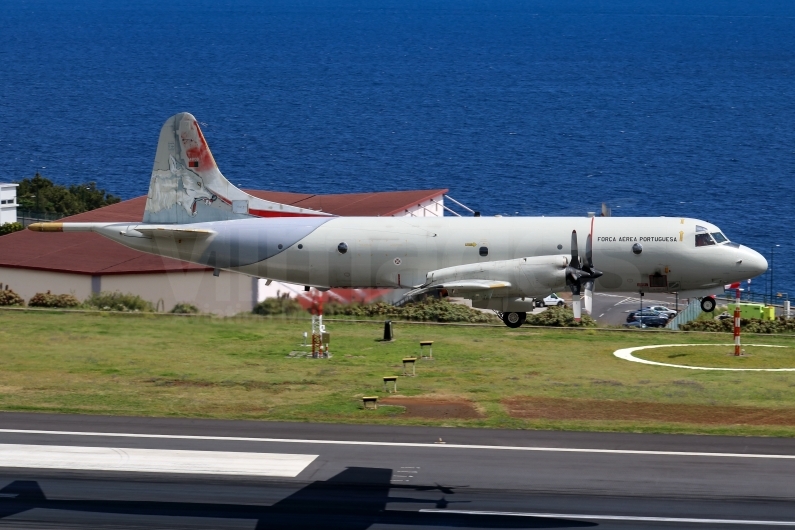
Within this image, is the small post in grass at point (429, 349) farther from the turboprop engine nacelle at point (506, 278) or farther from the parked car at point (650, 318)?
the parked car at point (650, 318)

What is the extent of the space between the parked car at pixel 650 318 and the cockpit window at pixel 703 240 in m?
33.5

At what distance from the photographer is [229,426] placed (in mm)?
33469

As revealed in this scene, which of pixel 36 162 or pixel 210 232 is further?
pixel 36 162

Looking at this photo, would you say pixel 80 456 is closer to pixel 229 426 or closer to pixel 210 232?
pixel 229 426

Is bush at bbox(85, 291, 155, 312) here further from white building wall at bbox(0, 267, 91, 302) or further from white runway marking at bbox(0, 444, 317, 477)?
white runway marking at bbox(0, 444, 317, 477)

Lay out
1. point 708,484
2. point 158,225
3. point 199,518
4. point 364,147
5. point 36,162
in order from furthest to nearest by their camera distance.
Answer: point 364,147
point 36,162
point 158,225
point 708,484
point 199,518

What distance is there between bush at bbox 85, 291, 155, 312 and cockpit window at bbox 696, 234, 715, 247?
28346 millimetres

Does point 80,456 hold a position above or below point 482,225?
below

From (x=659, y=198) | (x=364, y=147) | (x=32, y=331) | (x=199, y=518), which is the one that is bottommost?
(x=199, y=518)

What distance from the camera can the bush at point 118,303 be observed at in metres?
56.3

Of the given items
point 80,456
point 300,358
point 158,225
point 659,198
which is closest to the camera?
point 80,456

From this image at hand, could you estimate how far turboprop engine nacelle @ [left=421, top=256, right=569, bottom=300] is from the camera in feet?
148

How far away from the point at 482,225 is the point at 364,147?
14003 cm

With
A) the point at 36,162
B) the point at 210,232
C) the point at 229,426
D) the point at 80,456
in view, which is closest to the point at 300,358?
the point at 210,232
